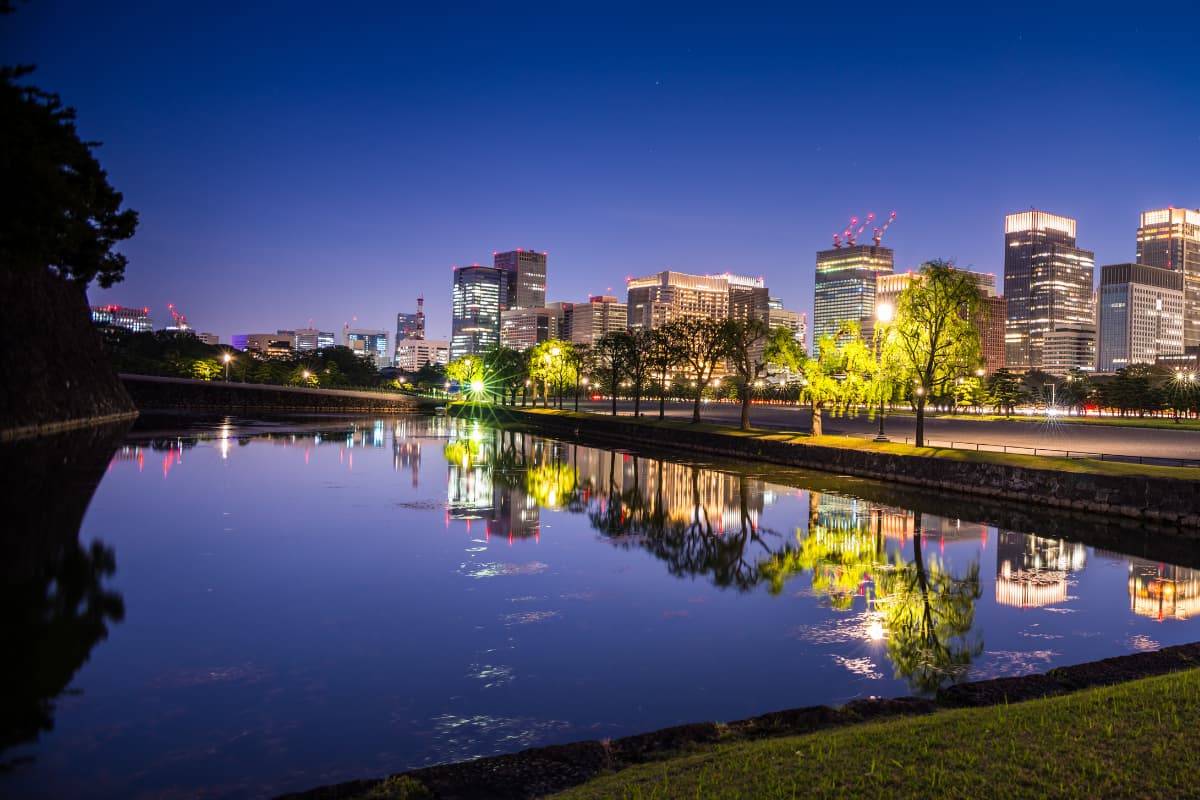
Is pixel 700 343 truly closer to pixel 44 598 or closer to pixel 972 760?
pixel 44 598

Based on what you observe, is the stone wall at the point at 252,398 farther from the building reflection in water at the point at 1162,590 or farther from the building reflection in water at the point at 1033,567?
the building reflection in water at the point at 1162,590

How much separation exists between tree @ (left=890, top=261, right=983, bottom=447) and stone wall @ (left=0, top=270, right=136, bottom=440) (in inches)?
2049

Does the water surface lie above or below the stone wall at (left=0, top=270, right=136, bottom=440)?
below

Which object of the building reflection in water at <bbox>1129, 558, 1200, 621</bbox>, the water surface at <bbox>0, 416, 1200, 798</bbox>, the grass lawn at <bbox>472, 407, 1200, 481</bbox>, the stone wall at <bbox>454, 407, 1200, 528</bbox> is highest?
the grass lawn at <bbox>472, 407, 1200, 481</bbox>

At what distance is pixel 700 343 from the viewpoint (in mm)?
77875

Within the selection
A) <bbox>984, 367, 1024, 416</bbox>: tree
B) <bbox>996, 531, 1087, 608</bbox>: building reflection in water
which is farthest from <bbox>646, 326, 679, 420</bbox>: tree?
<bbox>984, 367, 1024, 416</bbox>: tree

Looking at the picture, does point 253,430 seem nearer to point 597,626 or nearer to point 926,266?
point 926,266

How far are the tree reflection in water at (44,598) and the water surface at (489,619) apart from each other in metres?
0.09

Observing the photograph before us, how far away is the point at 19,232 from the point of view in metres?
33.9

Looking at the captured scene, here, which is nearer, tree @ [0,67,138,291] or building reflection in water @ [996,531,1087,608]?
building reflection in water @ [996,531,1087,608]

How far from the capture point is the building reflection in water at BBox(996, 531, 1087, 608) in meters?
19.4

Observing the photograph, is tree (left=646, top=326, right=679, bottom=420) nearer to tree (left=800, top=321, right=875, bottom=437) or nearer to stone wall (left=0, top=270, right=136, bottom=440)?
tree (left=800, top=321, right=875, bottom=437)

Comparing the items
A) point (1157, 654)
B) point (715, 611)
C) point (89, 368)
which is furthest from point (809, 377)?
point (89, 368)

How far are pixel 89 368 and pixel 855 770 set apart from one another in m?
74.8
